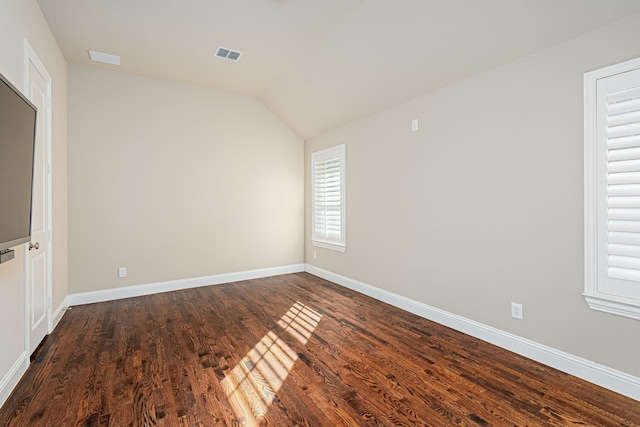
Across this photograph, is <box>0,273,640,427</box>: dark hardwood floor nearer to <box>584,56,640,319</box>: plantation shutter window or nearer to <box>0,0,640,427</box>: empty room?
<box>0,0,640,427</box>: empty room

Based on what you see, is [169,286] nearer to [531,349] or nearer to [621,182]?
[531,349]

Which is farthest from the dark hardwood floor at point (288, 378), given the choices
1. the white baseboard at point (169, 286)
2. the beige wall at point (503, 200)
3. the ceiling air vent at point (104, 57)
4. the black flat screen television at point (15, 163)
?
the ceiling air vent at point (104, 57)

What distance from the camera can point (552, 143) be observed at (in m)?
2.42

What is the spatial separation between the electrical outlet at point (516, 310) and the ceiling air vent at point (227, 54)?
391 cm

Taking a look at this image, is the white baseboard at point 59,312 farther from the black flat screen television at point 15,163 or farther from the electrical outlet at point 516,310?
the electrical outlet at point 516,310

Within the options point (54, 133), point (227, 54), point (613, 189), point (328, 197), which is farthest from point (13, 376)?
point (613, 189)

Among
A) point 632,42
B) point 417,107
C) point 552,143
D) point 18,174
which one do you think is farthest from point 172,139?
point 632,42

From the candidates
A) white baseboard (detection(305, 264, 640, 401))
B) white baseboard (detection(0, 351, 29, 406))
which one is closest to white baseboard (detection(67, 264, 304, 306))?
white baseboard (detection(0, 351, 29, 406))

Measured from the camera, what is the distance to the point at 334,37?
130 inches

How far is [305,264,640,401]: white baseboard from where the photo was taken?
2070 mm

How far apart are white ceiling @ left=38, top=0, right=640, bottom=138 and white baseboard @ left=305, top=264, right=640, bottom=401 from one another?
2.36 m

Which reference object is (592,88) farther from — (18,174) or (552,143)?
(18,174)

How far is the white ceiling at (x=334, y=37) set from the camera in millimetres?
2380

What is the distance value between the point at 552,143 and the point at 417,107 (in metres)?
1.49
